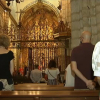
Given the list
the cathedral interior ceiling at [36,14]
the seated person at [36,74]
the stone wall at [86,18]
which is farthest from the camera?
the cathedral interior ceiling at [36,14]

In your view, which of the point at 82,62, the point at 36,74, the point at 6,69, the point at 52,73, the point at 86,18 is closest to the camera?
the point at 6,69

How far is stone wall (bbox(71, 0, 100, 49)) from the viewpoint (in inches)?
337

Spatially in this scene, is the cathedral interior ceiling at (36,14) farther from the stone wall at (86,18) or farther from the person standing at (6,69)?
the person standing at (6,69)

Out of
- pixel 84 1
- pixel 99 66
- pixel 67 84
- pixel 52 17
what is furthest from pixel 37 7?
pixel 99 66

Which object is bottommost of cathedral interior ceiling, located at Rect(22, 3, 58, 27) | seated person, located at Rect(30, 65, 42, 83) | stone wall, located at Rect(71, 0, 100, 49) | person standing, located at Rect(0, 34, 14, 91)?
seated person, located at Rect(30, 65, 42, 83)

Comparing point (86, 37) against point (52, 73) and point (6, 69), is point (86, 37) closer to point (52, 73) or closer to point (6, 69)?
point (6, 69)

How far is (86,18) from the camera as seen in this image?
31.0ft

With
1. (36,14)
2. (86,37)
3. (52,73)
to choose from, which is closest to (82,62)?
(86,37)

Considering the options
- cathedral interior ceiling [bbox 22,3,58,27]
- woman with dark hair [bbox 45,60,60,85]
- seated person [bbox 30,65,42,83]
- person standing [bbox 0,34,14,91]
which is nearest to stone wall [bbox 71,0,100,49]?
woman with dark hair [bbox 45,60,60,85]

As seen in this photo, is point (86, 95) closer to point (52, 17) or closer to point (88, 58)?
point (88, 58)

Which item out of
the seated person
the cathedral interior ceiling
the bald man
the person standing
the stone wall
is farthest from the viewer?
the cathedral interior ceiling

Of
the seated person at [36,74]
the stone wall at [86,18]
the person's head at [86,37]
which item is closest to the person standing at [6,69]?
the person's head at [86,37]

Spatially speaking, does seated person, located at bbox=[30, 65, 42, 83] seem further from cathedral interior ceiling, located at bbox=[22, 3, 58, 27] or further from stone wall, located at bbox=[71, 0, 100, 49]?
cathedral interior ceiling, located at bbox=[22, 3, 58, 27]

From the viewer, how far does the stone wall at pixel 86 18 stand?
8.55 m
